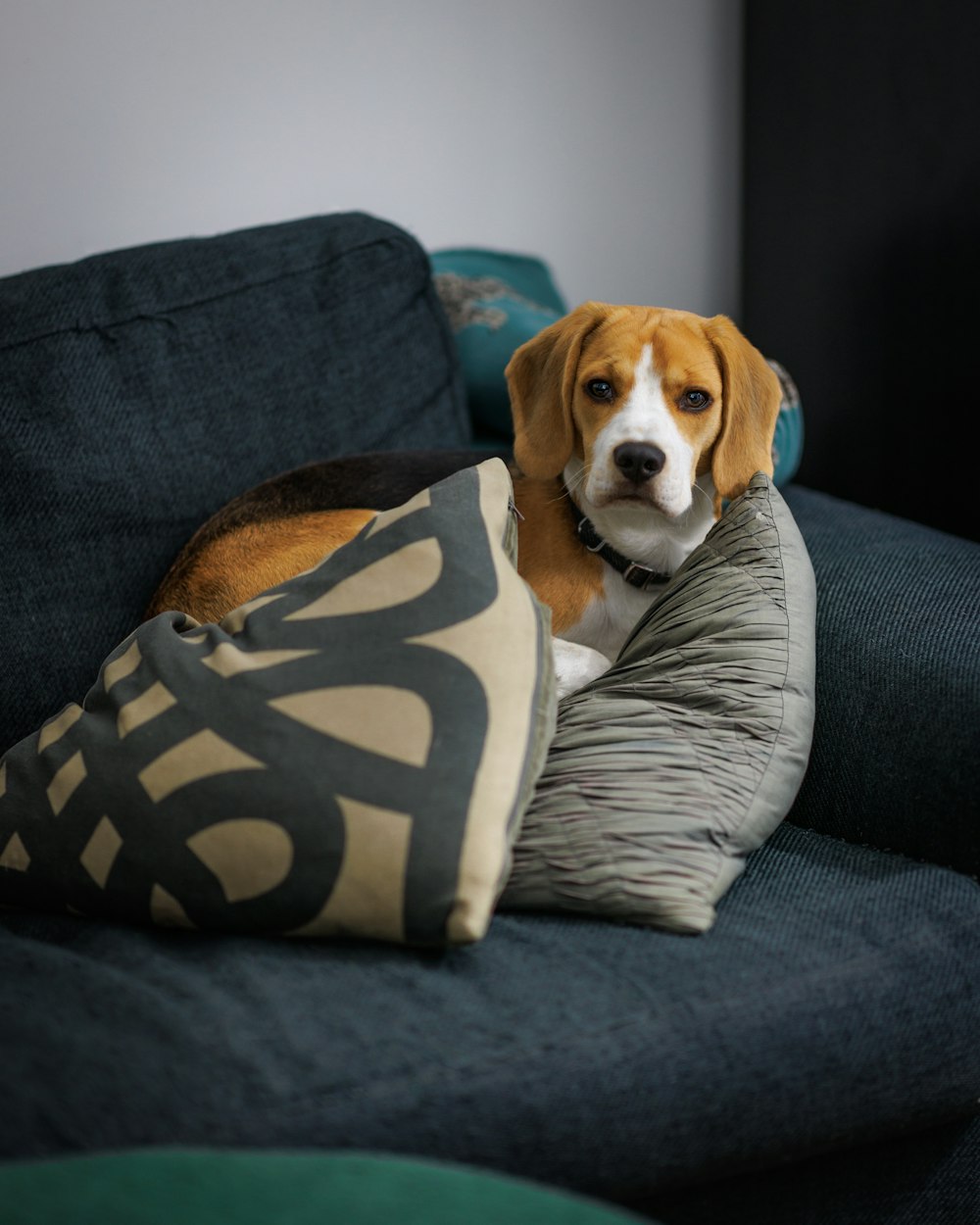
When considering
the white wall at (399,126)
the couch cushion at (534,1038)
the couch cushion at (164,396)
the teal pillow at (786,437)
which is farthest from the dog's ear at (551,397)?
the white wall at (399,126)

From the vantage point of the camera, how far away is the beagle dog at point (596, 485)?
146cm

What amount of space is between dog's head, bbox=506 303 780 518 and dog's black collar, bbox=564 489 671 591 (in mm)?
60

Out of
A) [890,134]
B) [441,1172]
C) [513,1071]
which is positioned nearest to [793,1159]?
[513,1071]

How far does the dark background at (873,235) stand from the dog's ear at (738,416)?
2.80 feet

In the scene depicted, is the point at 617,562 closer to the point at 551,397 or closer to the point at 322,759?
the point at 551,397

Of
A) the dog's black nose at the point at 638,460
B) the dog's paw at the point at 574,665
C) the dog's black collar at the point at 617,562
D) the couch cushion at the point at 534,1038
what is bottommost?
the couch cushion at the point at 534,1038

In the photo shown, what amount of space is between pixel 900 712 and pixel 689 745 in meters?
0.25

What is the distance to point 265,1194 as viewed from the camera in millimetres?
771

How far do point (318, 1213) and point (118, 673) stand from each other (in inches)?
25.7

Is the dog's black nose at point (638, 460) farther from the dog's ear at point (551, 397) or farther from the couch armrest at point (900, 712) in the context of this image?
the couch armrest at point (900, 712)

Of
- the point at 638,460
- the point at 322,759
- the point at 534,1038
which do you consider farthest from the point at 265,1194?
the point at 638,460

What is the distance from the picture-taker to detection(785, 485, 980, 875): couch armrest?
1197 millimetres

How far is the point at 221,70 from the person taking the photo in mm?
2146

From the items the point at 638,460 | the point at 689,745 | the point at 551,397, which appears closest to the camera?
the point at 689,745
